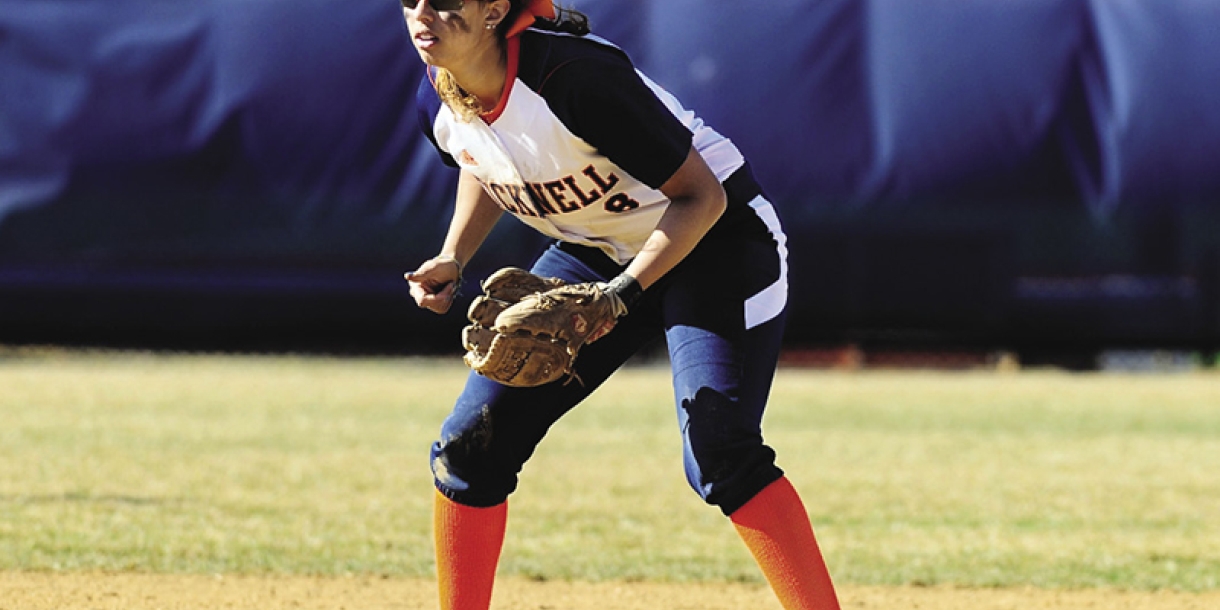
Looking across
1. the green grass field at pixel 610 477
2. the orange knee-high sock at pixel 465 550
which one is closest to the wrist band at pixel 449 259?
the orange knee-high sock at pixel 465 550

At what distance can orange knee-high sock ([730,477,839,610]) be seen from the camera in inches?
136

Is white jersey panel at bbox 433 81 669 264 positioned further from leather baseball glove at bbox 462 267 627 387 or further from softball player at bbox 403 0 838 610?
leather baseball glove at bbox 462 267 627 387

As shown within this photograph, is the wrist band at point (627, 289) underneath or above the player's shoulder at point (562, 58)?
underneath

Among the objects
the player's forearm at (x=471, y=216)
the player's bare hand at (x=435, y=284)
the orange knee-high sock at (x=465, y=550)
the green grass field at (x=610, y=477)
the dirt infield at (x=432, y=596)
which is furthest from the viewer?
the green grass field at (x=610, y=477)

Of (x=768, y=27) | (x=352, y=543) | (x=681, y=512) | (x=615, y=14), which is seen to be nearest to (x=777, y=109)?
(x=768, y=27)

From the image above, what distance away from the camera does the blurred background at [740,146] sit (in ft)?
37.2

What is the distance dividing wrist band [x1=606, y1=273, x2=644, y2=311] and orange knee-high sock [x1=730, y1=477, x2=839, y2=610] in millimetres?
473

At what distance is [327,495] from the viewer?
7152 mm

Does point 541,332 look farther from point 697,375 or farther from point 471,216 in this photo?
point 471,216

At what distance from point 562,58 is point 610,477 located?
4.60 metres

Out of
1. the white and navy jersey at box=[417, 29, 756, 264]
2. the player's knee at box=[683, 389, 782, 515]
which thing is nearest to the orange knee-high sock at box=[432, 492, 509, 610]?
the player's knee at box=[683, 389, 782, 515]

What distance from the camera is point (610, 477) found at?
25.5 ft

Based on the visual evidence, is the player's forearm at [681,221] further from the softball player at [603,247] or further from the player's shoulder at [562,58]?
the player's shoulder at [562,58]

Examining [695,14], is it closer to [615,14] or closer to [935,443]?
[615,14]
